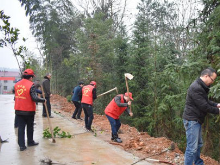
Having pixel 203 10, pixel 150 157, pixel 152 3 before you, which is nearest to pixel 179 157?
pixel 150 157

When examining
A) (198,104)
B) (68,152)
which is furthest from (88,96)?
(198,104)

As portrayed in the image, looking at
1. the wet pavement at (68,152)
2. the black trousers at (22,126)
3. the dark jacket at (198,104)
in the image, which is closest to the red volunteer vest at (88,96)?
the wet pavement at (68,152)

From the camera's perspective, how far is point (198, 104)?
3748 mm

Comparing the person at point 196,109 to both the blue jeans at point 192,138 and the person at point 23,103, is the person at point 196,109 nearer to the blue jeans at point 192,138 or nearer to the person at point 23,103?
the blue jeans at point 192,138

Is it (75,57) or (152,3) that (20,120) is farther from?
(152,3)

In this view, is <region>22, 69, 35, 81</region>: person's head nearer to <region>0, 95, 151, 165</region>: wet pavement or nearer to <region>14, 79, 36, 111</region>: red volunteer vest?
<region>14, 79, 36, 111</region>: red volunteer vest

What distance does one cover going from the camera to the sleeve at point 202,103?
371cm

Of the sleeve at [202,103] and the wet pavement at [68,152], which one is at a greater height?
the sleeve at [202,103]

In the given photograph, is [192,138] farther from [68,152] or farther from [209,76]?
[68,152]

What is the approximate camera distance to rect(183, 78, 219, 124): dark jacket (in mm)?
3729

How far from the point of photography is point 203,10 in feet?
22.3

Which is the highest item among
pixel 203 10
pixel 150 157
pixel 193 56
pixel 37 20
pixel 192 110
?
pixel 37 20

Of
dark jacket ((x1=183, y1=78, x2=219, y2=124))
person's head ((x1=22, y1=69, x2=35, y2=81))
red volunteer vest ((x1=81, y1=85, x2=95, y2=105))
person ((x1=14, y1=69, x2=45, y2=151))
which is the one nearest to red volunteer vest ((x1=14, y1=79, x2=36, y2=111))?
person ((x1=14, y1=69, x2=45, y2=151))

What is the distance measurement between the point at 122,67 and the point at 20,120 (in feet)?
32.4
